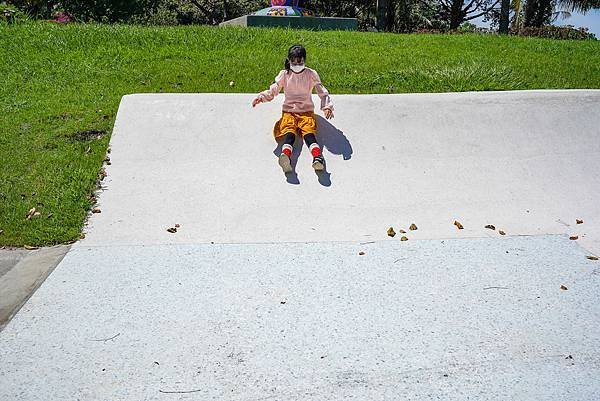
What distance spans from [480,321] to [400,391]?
2.77 ft

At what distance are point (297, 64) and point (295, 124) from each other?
601 millimetres

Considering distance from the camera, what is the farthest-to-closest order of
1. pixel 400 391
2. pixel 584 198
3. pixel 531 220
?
pixel 584 198 → pixel 531 220 → pixel 400 391

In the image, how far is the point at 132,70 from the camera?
8266 millimetres

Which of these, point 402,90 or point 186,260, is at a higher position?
point 402,90

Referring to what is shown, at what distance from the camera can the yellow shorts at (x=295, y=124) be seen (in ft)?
18.4

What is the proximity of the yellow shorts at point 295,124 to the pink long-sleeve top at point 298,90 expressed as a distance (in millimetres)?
81

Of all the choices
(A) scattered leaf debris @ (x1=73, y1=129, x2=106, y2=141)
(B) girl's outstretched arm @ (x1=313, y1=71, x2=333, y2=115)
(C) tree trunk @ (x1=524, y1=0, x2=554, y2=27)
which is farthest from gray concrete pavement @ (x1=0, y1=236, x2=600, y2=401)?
(C) tree trunk @ (x1=524, y1=0, x2=554, y2=27)

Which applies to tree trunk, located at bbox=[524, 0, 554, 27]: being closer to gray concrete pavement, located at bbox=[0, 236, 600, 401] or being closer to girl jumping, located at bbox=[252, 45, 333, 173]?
girl jumping, located at bbox=[252, 45, 333, 173]

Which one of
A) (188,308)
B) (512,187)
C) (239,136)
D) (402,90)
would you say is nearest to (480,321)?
(188,308)

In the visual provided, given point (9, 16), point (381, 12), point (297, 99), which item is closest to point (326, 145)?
point (297, 99)

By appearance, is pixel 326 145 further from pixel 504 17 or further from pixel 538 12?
pixel 538 12

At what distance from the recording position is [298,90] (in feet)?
18.9

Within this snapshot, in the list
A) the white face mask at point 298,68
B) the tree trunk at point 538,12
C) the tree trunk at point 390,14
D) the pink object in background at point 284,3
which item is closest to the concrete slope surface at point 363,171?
the white face mask at point 298,68

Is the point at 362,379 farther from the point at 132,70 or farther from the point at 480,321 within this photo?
the point at 132,70
